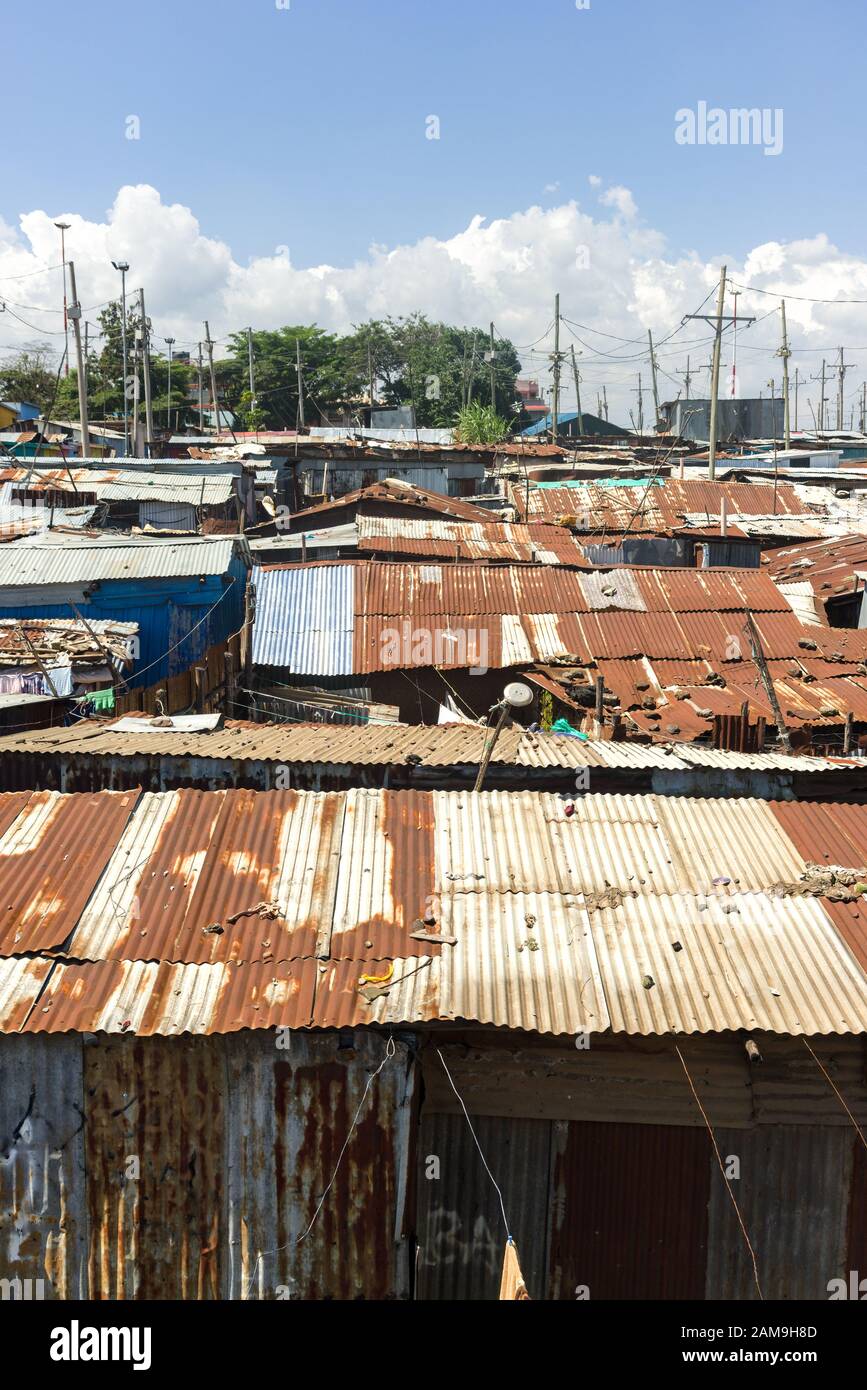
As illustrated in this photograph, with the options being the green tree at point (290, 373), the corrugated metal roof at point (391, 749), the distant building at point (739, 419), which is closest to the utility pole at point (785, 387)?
the distant building at point (739, 419)

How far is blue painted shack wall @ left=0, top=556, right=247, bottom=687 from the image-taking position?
15719 millimetres

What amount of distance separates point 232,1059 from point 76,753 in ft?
13.7

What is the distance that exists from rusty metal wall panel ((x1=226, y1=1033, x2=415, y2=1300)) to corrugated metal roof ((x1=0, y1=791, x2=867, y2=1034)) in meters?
0.39

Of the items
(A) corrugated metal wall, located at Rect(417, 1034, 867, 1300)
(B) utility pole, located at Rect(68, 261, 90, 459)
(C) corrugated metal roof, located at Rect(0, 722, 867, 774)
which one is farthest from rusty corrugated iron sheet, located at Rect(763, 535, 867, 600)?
(B) utility pole, located at Rect(68, 261, 90, 459)

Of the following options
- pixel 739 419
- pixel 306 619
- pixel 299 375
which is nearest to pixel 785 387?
pixel 739 419

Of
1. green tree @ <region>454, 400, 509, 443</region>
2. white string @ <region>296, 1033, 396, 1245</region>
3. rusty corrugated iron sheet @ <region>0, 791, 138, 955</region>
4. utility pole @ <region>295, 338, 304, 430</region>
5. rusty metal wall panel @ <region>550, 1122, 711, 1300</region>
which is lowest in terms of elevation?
rusty metal wall panel @ <region>550, 1122, 711, 1300</region>

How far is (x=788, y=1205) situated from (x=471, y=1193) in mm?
1913

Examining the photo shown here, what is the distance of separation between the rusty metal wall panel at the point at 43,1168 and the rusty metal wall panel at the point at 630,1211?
9.21 ft

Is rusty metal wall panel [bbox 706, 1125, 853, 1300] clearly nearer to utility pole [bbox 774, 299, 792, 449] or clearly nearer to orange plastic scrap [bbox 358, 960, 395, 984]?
orange plastic scrap [bbox 358, 960, 395, 984]

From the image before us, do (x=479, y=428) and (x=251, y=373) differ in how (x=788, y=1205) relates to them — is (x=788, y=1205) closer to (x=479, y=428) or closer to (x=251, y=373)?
(x=479, y=428)

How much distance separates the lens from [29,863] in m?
6.87

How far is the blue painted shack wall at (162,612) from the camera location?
15719mm
